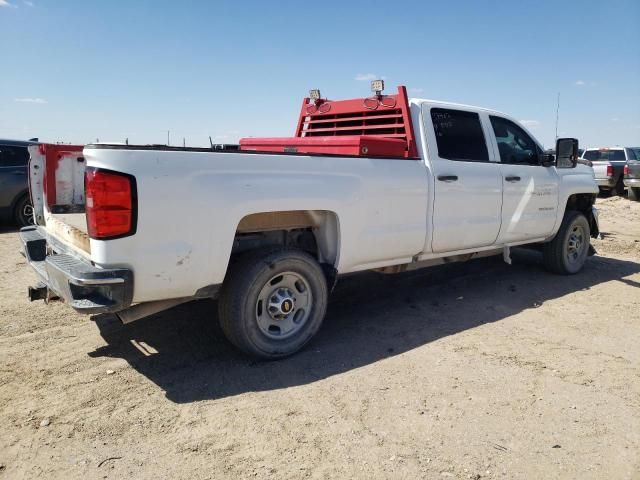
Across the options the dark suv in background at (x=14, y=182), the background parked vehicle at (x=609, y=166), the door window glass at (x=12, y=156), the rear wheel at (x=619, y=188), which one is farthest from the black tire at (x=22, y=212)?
the rear wheel at (x=619, y=188)

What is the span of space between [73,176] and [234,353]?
216cm

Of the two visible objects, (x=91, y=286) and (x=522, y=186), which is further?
(x=522, y=186)

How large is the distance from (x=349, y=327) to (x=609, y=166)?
16150 mm

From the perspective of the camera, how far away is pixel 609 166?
56.6 feet

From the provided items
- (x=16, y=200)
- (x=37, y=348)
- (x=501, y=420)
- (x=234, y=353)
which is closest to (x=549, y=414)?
(x=501, y=420)

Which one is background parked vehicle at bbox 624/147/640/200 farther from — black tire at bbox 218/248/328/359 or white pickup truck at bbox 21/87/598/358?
black tire at bbox 218/248/328/359

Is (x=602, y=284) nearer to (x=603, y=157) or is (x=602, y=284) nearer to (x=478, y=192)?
(x=478, y=192)

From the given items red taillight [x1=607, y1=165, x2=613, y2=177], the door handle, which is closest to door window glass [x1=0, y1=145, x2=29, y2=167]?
the door handle

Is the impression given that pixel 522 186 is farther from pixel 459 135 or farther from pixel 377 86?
pixel 377 86

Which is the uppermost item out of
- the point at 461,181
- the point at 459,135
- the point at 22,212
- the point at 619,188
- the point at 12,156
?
the point at 459,135

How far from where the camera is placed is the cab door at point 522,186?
18.1 ft

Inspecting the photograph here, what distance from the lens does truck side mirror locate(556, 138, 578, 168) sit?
5.92 m

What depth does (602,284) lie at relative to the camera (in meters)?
6.35

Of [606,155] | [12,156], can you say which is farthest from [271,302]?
[606,155]
